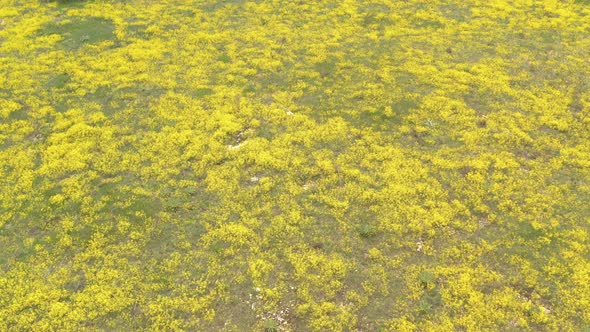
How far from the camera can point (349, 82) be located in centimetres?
2877

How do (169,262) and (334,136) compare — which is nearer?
(169,262)

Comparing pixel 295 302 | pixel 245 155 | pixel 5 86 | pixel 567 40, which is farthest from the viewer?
pixel 567 40

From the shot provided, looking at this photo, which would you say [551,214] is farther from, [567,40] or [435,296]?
[567,40]

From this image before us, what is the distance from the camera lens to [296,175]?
2194 centimetres

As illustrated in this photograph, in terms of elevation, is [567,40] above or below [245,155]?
above

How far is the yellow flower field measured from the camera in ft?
54.0

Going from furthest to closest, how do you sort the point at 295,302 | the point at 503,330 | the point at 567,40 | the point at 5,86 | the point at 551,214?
the point at 567,40 < the point at 5,86 < the point at 551,214 < the point at 295,302 < the point at 503,330

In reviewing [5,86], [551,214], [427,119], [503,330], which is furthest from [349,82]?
[5,86]

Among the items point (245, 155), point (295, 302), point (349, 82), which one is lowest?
point (295, 302)

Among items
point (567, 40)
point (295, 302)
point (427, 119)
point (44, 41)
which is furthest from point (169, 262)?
point (567, 40)

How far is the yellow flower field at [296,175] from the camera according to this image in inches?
648

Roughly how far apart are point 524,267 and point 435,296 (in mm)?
4017

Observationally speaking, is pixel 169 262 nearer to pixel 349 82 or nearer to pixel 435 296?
pixel 435 296

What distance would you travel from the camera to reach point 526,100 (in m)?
26.6
